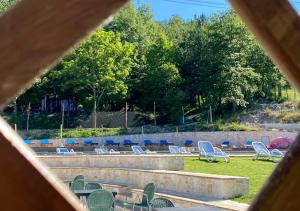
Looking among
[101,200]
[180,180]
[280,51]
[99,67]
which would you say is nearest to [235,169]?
[180,180]

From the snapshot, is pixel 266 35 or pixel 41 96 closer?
pixel 266 35

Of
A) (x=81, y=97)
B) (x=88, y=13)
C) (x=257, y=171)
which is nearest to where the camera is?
(x=88, y=13)

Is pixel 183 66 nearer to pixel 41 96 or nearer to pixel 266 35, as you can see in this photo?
pixel 41 96

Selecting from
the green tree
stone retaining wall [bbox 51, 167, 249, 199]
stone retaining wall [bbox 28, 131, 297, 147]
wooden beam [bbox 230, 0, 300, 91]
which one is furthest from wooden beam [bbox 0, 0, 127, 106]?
the green tree

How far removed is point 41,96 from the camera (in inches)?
1844

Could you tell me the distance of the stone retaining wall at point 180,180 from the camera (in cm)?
1012

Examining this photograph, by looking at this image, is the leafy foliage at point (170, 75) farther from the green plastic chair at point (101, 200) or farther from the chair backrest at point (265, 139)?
the green plastic chair at point (101, 200)

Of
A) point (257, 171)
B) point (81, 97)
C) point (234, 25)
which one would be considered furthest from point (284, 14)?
point (234, 25)

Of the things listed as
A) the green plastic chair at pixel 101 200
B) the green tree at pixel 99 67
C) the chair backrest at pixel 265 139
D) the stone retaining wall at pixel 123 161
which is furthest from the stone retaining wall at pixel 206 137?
the green plastic chair at pixel 101 200

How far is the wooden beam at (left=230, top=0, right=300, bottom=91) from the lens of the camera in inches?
26.8

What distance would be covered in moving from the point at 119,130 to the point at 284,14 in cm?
4137

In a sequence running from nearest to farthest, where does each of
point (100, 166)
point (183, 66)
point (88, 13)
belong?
point (88, 13)
point (100, 166)
point (183, 66)

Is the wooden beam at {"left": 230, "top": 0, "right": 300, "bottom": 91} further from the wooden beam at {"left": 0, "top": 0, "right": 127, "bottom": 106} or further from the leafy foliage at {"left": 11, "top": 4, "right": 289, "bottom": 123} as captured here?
the leafy foliage at {"left": 11, "top": 4, "right": 289, "bottom": 123}

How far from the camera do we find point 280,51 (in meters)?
0.69
